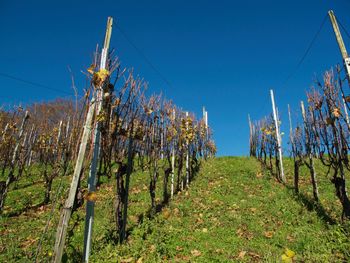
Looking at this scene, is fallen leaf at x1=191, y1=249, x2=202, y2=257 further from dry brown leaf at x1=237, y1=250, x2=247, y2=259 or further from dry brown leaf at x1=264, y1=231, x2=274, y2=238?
dry brown leaf at x1=264, y1=231, x2=274, y2=238

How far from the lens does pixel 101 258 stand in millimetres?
5781

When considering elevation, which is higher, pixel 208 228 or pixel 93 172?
pixel 93 172

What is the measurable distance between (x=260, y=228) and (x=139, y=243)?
352 centimetres

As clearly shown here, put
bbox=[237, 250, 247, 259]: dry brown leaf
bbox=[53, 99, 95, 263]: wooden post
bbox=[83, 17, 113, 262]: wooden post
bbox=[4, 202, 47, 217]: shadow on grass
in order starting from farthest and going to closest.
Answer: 1. bbox=[4, 202, 47, 217]: shadow on grass
2. bbox=[237, 250, 247, 259]: dry brown leaf
3. bbox=[83, 17, 113, 262]: wooden post
4. bbox=[53, 99, 95, 263]: wooden post

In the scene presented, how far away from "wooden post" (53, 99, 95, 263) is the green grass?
23.3 inches

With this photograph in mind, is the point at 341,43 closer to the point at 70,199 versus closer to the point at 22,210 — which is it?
the point at 70,199

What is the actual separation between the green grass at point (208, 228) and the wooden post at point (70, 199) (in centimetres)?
59

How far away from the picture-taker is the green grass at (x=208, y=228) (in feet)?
19.9

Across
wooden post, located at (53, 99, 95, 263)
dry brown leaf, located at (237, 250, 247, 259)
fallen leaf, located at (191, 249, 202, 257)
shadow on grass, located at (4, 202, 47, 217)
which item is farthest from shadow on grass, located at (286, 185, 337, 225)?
shadow on grass, located at (4, 202, 47, 217)

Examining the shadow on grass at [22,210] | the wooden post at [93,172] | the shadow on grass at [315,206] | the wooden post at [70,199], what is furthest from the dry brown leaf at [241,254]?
the shadow on grass at [22,210]

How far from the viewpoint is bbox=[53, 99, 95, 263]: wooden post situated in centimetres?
439

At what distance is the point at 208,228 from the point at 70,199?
4629 millimetres

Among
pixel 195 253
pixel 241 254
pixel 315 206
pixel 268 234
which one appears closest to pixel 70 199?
pixel 195 253

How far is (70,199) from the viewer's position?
459cm
